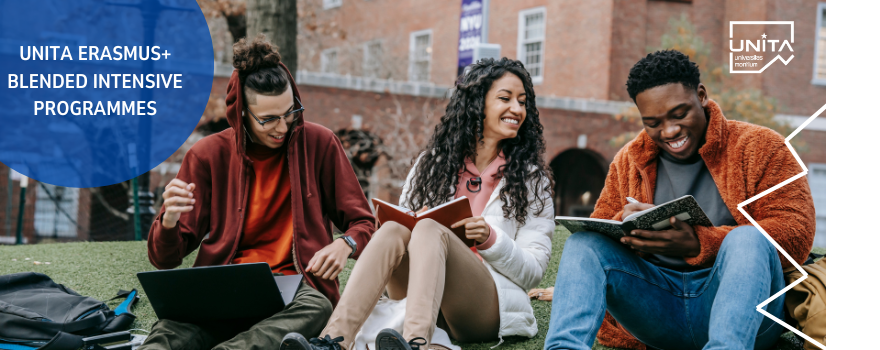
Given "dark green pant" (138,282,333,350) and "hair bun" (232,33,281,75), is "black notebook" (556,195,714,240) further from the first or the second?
"hair bun" (232,33,281,75)

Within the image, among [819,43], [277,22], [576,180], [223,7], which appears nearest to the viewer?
[277,22]

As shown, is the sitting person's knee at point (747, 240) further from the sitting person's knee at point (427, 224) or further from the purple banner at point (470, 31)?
the purple banner at point (470, 31)

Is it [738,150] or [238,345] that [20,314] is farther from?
[738,150]

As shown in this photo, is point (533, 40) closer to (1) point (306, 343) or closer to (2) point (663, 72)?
(2) point (663, 72)

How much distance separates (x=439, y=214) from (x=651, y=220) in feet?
2.77

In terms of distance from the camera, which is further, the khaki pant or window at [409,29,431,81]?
window at [409,29,431,81]

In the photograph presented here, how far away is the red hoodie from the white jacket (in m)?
0.60

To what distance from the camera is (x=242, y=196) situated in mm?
3117

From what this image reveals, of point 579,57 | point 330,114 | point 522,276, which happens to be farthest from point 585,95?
point 522,276

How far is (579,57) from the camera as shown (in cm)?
1780

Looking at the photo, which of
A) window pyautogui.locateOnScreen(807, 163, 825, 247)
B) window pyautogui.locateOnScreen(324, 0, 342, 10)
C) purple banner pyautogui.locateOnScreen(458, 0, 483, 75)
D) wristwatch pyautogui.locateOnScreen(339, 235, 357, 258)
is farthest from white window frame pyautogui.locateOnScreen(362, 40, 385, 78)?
wristwatch pyautogui.locateOnScreen(339, 235, 357, 258)

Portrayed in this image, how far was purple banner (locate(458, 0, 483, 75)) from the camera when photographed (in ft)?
24.4

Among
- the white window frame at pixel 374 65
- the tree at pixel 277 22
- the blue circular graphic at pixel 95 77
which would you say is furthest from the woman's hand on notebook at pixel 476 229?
the white window frame at pixel 374 65

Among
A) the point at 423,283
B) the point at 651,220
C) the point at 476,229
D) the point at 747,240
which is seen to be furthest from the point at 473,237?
the point at 747,240
